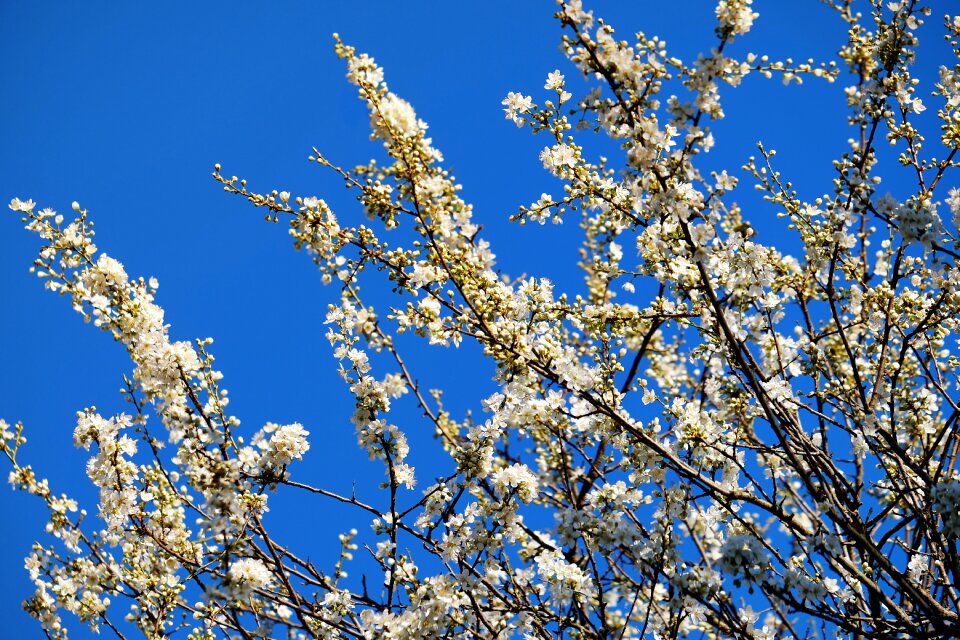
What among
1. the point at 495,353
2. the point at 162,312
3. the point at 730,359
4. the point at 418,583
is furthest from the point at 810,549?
the point at 162,312

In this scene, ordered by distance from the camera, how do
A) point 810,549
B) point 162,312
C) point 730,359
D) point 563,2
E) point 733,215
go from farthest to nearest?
point 733,215
point 730,359
point 162,312
point 810,549
point 563,2

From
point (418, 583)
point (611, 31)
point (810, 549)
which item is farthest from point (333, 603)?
point (611, 31)

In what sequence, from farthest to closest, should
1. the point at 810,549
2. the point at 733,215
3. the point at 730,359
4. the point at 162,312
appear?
the point at 733,215 < the point at 730,359 < the point at 162,312 < the point at 810,549

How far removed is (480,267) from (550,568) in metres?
1.60

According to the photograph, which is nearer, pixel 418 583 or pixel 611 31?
pixel 611 31

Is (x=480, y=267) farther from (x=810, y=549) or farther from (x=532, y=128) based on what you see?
(x=810, y=549)

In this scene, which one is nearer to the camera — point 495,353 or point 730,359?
point 495,353

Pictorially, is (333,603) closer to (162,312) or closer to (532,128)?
(162,312)

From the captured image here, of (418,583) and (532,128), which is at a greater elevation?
(532,128)

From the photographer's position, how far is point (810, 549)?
3.53 m

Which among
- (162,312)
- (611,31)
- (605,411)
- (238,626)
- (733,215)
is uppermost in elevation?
(733,215)

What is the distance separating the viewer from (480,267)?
3850mm

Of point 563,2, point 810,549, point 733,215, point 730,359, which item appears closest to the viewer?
point 563,2

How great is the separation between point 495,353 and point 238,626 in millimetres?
1953
